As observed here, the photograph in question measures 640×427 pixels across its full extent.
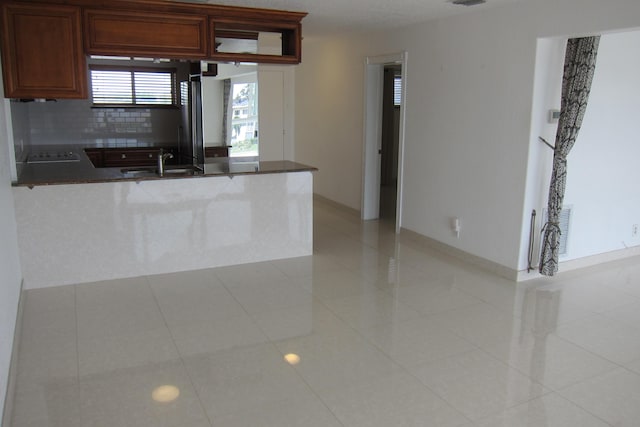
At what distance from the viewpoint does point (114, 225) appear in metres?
4.43

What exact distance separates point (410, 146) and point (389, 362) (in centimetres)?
333

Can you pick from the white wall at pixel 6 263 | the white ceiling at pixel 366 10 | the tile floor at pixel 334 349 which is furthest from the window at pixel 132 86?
the tile floor at pixel 334 349

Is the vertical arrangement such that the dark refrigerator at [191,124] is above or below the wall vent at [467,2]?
below

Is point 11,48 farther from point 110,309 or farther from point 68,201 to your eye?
point 110,309

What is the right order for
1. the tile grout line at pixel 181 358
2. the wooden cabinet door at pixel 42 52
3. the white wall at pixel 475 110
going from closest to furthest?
the tile grout line at pixel 181 358 → the wooden cabinet door at pixel 42 52 → the white wall at pixel 475 110

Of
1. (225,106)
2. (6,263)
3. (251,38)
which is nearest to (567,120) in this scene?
(251,38)

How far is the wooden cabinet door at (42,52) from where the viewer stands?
397cm

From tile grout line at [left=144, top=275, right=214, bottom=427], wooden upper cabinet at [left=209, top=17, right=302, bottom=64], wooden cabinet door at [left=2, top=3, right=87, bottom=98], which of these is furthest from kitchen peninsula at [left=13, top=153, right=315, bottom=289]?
wooden upper cabinet at [left=209, top=17, right=302, bottom=64]

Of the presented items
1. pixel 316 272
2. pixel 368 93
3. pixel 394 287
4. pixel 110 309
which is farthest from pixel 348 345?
pixel 368 93

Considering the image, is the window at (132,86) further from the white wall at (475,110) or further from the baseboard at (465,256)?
the baseboard at (465,256)

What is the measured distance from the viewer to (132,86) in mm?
7434

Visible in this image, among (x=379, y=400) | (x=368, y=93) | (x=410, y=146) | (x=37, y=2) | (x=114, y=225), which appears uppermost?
(x=37, y=2)

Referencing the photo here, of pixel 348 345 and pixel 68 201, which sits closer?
pixel 348 345

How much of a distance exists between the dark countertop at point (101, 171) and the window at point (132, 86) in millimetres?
1813
